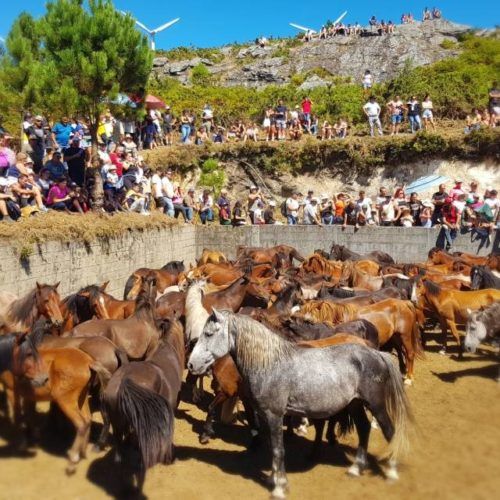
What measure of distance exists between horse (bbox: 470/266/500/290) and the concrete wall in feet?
17.5

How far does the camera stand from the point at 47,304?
756 centimetres

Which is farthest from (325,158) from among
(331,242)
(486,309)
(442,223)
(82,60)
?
(486,309)

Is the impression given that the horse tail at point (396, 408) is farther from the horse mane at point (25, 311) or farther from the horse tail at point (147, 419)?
the horse mane at point (25, 311)

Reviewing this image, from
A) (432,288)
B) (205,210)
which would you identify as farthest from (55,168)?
(432,288)

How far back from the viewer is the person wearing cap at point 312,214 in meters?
18.2

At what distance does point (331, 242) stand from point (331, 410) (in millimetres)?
12512

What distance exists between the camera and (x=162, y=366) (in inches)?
231

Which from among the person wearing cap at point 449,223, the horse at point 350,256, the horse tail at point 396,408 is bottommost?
the horse tail at point 396,408

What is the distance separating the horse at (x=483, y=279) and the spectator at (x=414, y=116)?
36.4ft

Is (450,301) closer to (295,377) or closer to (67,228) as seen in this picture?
(295,377)

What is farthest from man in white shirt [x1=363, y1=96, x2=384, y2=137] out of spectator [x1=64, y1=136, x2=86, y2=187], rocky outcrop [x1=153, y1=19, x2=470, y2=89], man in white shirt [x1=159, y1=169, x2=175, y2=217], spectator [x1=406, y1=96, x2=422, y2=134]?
rocky outcrop [x1=153, y1=19, x2=470, y2=89]

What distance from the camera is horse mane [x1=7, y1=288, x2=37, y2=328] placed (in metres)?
A: 7.40

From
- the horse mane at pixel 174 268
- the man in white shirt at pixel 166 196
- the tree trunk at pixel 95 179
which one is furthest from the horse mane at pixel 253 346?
the man in white shirt at pixel 166 196

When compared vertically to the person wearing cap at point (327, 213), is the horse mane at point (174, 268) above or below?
below
